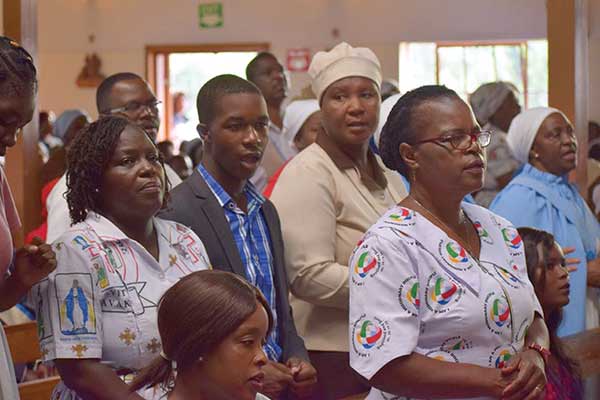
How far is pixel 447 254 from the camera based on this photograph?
7.74 feet

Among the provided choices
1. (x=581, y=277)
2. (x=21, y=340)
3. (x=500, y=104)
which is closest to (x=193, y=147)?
(x=500, y=104)

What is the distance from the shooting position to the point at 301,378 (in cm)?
287

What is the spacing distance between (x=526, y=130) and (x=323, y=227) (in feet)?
5.54

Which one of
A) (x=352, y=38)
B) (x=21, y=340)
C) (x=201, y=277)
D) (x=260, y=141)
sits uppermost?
(x=352, y=38)

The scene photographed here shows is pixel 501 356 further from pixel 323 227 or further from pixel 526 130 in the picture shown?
pixel 526 130

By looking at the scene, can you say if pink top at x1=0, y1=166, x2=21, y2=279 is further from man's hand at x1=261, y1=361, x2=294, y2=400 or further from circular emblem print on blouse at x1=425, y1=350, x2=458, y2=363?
circular emblem print on blouse at x1=425, y1=350, x2=458, y2=363

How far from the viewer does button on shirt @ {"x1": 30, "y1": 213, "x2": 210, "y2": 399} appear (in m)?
2.38

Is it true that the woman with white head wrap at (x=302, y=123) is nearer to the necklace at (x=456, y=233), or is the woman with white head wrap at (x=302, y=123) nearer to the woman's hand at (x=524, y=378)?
the necklace at (x=456, y=233)

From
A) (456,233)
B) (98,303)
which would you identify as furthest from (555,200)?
(98,303)

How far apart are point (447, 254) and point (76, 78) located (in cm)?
1013

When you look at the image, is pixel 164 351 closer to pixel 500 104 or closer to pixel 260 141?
pixel 260 141

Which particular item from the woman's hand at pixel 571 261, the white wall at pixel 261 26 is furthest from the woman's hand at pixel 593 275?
the white wall at pixel 261 26

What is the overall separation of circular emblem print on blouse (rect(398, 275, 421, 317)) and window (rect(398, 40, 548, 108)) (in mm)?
9239

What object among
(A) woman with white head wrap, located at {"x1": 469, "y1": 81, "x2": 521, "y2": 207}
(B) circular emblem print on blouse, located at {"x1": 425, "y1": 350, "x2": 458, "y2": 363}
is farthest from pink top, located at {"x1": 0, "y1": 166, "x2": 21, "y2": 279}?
(A) woman with white head wrap, located at {"x1": 469, "y1": 81, "x2": 521, "y2": 207}
